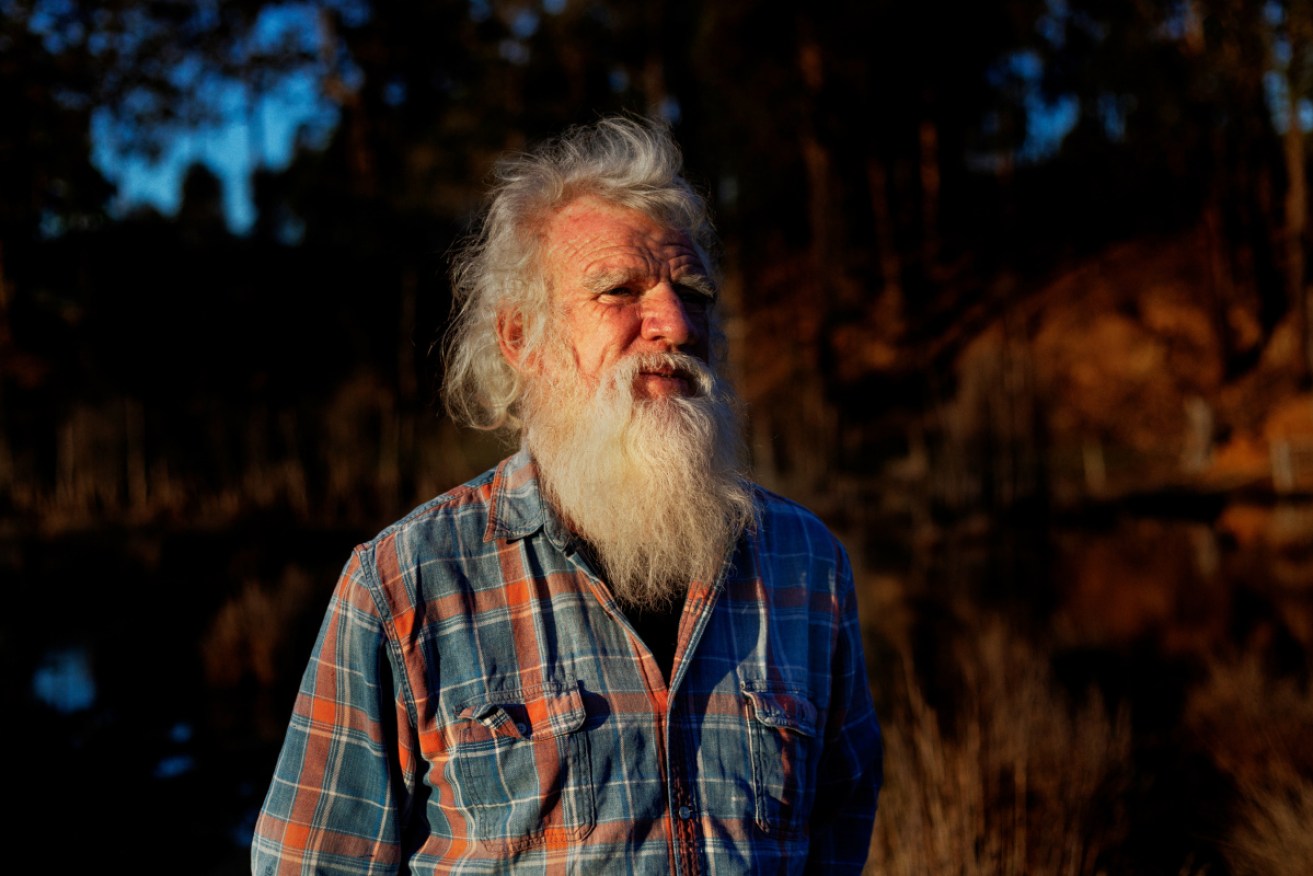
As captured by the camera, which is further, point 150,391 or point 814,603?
point 150,391

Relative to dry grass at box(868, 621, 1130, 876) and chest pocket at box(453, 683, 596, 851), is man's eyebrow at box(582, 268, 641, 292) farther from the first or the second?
dry grass at box(868, 621, 1130, 876)

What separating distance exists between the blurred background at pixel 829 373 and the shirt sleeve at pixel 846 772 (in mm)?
1293

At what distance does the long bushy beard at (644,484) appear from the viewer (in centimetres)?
177

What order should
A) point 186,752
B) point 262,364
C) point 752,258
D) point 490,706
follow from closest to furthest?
point 490,706, point 186,752, point 262,364, point 752,258

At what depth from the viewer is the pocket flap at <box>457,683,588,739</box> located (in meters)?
1.52

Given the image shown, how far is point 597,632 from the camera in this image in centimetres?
161

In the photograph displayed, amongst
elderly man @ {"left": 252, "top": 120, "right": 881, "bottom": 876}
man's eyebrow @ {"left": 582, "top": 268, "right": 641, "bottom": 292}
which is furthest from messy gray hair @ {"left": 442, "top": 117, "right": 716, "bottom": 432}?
man's eyebrow @ {"left": 582, "top": 268, "right": 641, "bottom": 292}

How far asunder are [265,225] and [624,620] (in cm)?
2064

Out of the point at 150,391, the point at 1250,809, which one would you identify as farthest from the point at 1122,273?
the point at 1250,809

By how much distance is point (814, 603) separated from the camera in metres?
1.78

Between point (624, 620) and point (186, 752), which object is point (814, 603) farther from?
point (186, 752)

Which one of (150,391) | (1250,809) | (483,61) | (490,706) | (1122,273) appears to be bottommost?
(1250,809)

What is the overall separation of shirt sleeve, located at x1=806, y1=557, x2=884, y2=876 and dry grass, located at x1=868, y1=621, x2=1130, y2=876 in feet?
5.02

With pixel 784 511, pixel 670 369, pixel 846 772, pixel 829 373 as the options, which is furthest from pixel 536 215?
pixel 829 373
